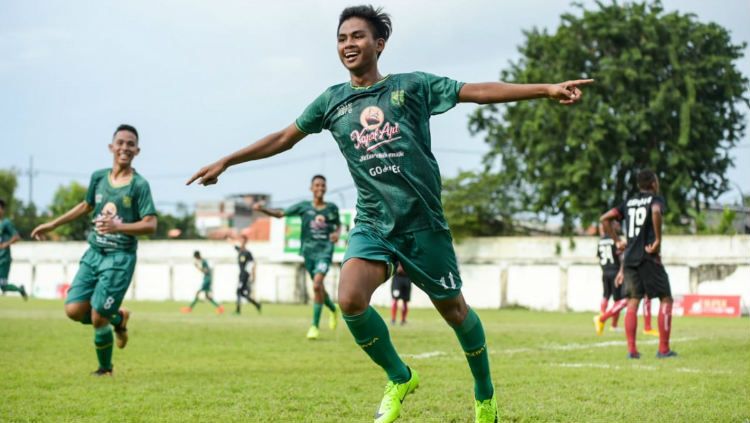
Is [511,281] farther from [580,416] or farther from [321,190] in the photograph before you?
[580,416]

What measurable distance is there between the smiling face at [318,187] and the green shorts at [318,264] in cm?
114

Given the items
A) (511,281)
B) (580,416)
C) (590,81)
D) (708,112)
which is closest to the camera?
(590,81)

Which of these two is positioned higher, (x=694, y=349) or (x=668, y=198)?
(x=668, y=198)

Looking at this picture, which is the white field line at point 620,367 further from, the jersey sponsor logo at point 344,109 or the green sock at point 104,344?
the jersey sponsor logo at point 344,109

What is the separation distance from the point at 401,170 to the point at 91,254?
4.98 metres

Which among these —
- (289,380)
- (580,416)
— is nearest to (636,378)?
(580,416)

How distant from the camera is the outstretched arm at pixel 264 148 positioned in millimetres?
6461

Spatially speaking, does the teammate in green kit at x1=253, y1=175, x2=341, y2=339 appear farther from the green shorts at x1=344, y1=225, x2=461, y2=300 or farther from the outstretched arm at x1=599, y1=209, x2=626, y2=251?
the green shorts at x1=344, y1=225, x2=461, y2=300

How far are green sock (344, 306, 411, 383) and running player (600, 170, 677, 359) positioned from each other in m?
6.41

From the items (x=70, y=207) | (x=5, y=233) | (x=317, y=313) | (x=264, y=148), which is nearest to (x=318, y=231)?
(x=317, y=313)

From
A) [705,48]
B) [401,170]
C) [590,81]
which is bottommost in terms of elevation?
[401,170]

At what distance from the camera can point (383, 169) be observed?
5.99 m

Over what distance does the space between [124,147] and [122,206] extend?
589 millimetres

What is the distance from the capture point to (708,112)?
38188 mm
